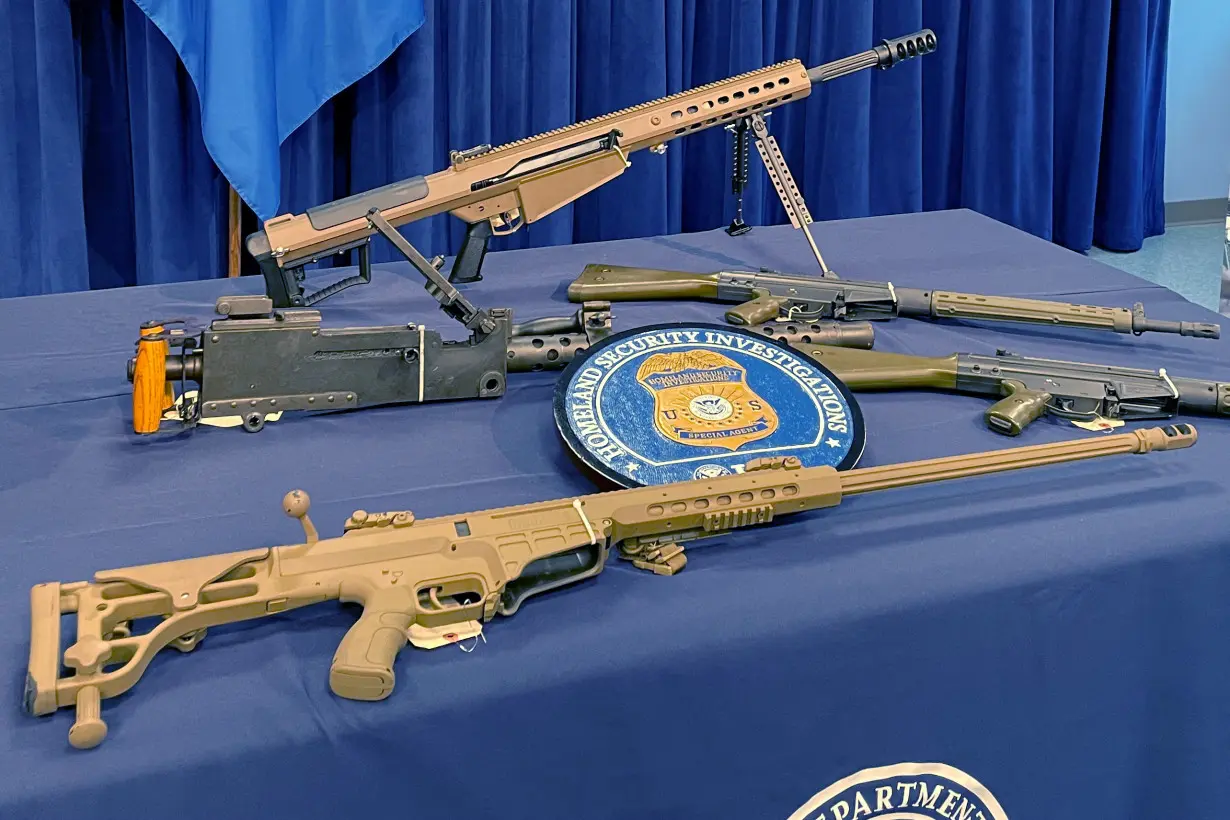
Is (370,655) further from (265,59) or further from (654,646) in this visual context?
(265,59)

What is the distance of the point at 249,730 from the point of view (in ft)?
3.33

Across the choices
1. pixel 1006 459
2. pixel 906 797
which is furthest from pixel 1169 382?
pixel 906 797

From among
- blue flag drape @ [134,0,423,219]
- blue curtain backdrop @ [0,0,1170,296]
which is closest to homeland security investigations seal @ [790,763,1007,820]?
blue flag drape @ [134,0,423,219]

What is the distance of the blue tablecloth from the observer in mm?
1035

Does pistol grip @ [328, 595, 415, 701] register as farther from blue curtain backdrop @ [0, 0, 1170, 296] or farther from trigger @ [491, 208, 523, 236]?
blue curtain backdrop @ [0, 0, 1170, 296]

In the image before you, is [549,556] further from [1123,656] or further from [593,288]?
[593,288]

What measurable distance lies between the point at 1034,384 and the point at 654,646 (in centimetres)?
78

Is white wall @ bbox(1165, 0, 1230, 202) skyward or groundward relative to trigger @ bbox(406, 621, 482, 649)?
skyward

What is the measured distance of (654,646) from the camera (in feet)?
3.74

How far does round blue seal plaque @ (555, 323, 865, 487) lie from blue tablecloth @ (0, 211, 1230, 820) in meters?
0.07

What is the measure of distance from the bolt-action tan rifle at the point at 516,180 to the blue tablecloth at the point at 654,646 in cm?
29

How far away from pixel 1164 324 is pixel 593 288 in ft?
2.95

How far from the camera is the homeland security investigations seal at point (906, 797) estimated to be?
1201 millimetres

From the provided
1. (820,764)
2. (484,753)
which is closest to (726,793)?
(820,764)
